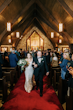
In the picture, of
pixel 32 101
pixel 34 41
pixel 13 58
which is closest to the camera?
pixel 32 101

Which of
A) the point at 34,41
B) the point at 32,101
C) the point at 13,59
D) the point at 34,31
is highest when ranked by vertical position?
the point at 34,31

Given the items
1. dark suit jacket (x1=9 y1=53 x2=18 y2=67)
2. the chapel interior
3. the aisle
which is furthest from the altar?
the aisle

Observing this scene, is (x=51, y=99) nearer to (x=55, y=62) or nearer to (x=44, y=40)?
(x=55, y=62)

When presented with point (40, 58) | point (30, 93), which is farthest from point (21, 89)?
point (40, 58)

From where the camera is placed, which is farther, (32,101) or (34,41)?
(34,41)

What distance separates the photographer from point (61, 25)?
374 inches

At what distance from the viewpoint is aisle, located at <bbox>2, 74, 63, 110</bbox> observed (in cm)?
287

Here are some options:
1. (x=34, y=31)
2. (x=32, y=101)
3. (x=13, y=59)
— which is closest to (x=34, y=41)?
(x=34, y=31)

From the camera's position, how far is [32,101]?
3189mm

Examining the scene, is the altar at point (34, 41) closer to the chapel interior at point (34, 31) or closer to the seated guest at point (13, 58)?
the chapel interior at point (34, 31)

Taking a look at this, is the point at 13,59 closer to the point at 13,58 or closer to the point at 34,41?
the point at 13,58

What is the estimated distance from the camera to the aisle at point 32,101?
287 cm

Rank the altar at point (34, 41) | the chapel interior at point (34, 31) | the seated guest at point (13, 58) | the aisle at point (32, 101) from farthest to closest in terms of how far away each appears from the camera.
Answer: the altar at point (34, 41) < the chapel interior at point (34, 31) < the seated guest at point (13, 58) < the aisle at point (32, 101)

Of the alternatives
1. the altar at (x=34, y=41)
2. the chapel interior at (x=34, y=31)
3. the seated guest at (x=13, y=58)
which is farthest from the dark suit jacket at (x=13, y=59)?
the altar at (x=34, y=41)
